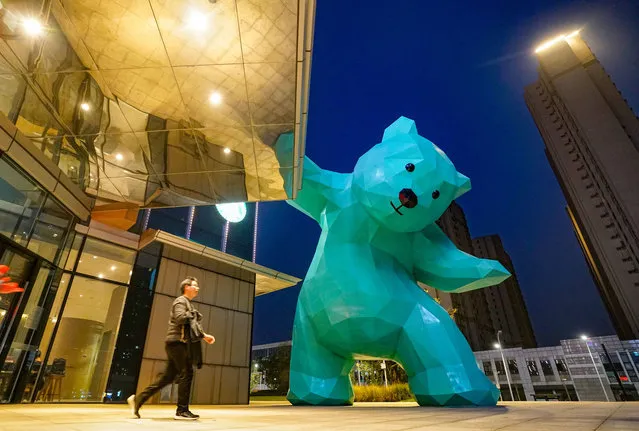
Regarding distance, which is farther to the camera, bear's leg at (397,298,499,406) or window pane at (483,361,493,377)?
window pane at (483,361,493,377)

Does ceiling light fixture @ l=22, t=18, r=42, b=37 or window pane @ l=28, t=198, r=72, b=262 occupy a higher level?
ceiling light fixture @ l=22, t=18, r=42, b=37

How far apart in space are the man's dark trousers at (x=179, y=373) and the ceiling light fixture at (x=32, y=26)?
412 cm

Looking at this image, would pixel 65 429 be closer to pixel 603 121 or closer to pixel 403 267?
pixel 403 267

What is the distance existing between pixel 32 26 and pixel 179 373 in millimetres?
4463

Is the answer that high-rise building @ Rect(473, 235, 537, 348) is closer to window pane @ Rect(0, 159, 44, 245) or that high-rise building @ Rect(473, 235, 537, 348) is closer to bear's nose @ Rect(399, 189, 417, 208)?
bear's nose @ Rect(399, 189, 417, 208)

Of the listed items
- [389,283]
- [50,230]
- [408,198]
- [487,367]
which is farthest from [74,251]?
[487,367]

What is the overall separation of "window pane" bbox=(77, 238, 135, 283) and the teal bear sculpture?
20.9 feet

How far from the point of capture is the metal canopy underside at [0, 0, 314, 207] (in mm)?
3912

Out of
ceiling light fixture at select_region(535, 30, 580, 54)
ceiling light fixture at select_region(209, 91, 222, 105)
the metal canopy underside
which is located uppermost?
ceiling light fixture at select_region(535, 30, 580, 54)

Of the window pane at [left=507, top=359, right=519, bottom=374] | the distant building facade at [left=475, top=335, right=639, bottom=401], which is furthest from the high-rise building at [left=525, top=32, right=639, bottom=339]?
the window pane at [left=507, top=359, right=519, bottom=374]

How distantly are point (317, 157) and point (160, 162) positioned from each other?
290 ft

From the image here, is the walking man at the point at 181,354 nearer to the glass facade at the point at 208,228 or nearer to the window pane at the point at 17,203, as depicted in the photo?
the window pane at the point at 17,203

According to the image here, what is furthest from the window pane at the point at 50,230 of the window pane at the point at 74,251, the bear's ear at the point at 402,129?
the bear's ear at the point at 402,129

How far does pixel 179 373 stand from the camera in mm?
3227
